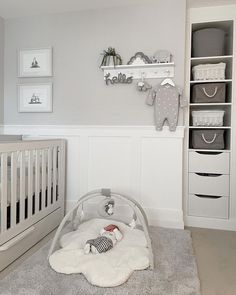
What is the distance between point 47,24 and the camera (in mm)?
2555

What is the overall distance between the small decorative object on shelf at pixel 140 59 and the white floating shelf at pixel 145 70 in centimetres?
4

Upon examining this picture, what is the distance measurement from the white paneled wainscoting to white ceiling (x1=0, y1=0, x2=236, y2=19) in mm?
1132

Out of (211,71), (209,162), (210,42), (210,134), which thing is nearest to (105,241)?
(209,162)

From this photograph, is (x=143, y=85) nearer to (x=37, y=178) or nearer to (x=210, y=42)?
(x=210, y=42)

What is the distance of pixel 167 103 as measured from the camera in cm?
228

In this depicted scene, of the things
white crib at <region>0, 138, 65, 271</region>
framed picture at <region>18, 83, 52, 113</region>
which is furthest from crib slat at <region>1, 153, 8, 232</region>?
framed picture at <region>18, 83, 52, 113</region>

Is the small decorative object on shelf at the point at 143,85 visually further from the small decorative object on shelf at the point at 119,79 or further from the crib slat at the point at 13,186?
the crib slat at the point at 13,186

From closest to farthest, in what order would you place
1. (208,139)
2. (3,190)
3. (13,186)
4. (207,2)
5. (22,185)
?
(3,190) < (13,186) < (22,185) < (207,2) < (208,139)

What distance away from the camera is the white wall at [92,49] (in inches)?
91.3

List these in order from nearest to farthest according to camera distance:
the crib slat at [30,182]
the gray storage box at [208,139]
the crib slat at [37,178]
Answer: the crib slat at [30,182] < the crib slat at [37,178] < the gray storage box at [208,139]

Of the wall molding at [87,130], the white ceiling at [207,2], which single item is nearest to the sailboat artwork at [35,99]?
the wall molding at [87,130]

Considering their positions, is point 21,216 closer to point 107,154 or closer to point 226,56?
point 107,154

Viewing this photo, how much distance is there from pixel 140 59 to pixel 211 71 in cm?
66

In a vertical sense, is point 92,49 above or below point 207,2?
below
